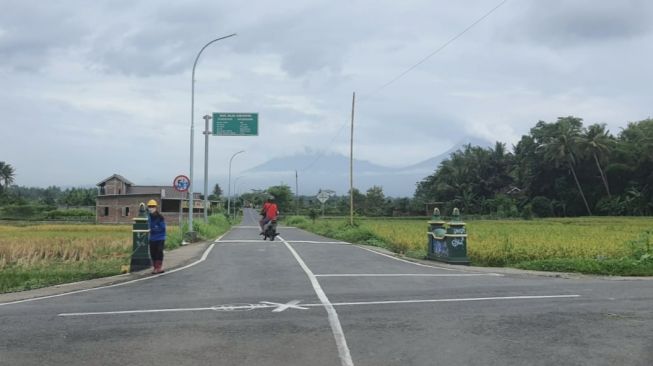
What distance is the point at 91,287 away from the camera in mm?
11992

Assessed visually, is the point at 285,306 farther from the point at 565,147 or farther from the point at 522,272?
the point at 565,147

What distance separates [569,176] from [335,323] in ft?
295

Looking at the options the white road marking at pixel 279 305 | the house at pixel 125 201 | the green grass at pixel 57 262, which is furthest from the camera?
the house at pixel 125 201

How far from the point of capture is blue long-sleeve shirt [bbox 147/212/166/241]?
1408 cm

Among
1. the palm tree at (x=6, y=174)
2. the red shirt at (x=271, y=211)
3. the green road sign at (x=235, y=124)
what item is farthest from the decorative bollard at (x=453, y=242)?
the palm tree at (x=6, y=174)

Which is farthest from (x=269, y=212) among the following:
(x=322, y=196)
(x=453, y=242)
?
(x=322, y=196)

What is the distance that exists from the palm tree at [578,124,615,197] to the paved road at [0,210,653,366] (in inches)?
3043

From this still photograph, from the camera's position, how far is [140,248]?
14.7 metres

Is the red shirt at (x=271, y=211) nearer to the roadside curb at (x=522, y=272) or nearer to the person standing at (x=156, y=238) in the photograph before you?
the roadside curb at (x=522, y=272)

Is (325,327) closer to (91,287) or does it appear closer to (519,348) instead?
(519,348)

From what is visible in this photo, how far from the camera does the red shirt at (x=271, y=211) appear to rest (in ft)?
78.7

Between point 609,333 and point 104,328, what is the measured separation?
21.1ft

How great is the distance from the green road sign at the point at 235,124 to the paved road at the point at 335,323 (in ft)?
59.2

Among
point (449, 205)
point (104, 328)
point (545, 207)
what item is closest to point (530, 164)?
point (545, 207)
